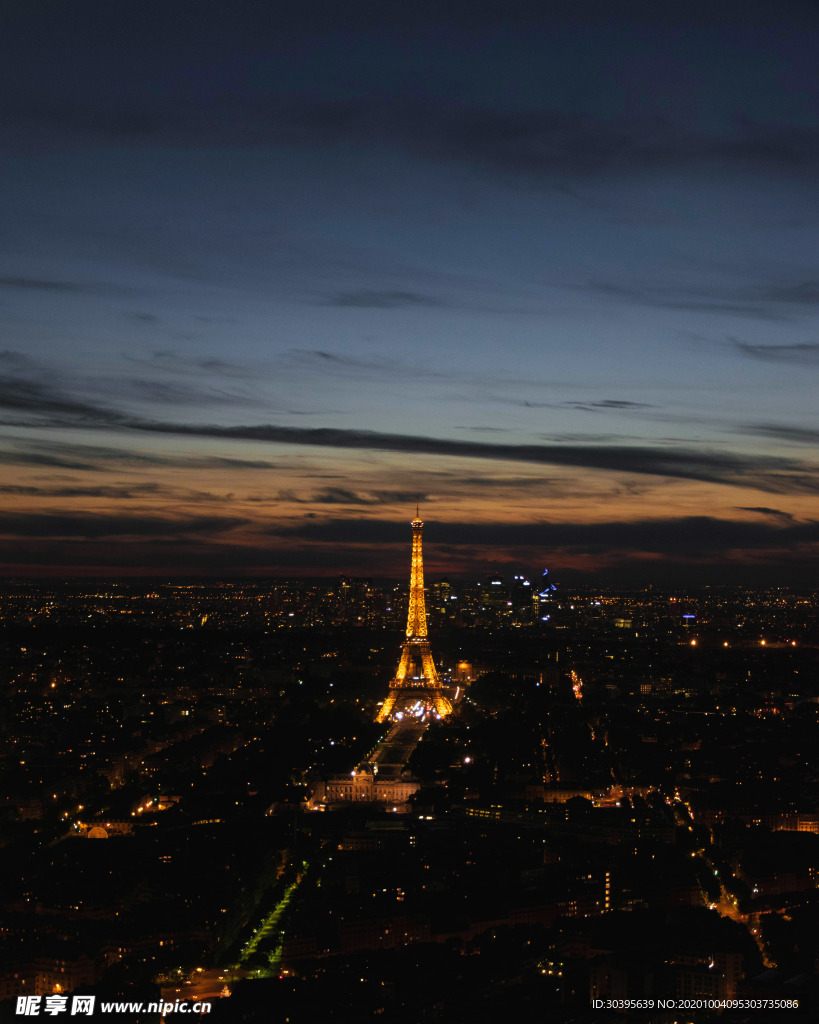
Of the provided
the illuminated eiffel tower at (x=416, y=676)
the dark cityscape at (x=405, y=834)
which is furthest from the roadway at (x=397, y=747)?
the illuminated eiffel tower at (x=416, y=676)

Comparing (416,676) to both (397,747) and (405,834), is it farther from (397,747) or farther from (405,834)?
Result: (405,834)

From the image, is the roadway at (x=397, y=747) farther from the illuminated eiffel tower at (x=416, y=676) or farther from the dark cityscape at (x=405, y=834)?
the illuminated eiffel tower at (x=416, y=676)

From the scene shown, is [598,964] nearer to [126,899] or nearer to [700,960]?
[700,960]

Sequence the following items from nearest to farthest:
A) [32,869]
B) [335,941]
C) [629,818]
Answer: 1. [335,941]
2. [32,869]
3. [629,818]

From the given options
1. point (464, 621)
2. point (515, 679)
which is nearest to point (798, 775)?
point (515, 679)

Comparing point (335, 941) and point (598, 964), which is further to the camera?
point (335, 941)

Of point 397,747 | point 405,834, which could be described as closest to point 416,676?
point 397,747

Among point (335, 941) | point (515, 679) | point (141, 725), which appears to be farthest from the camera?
point (515, 679)

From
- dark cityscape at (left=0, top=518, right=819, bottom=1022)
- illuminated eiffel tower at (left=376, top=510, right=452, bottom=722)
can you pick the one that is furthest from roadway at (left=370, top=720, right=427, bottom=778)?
illuminated eiffel tower at (left=376, top=510, right=452, bottom=722)

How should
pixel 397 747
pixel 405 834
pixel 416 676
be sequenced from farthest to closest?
1. pixel 416 676
2. pixel 397 747
3. pixel 405 834
